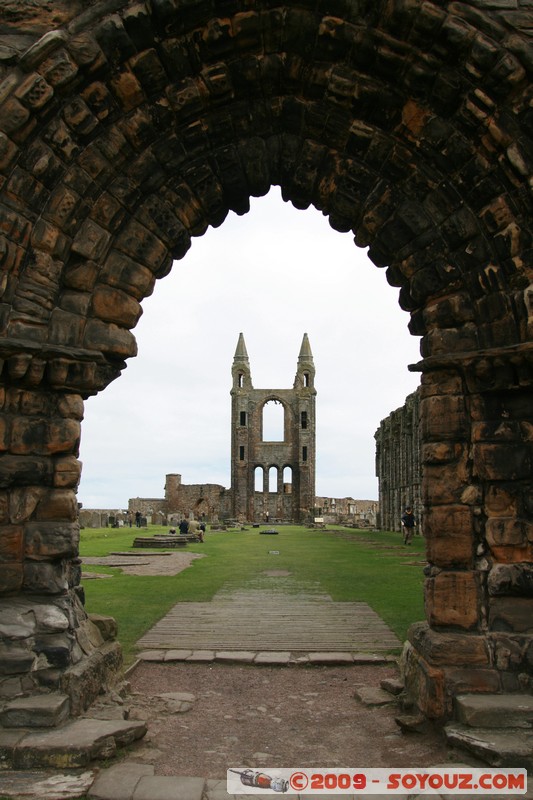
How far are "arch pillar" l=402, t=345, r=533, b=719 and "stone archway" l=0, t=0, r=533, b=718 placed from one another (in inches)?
0.6

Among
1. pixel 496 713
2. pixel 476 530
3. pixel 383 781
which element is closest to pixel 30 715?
pixel 383 781

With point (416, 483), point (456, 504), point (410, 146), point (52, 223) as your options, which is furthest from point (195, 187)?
point (416, 483)

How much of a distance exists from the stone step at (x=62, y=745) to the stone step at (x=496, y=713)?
238cm

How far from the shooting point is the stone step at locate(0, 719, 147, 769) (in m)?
4.22

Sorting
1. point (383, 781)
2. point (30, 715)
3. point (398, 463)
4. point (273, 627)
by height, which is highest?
point (398, 463)

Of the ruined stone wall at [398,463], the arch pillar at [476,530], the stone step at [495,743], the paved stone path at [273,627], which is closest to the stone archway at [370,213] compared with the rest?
the arch pillar at [476,530]

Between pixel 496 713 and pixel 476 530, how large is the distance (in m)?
1.33

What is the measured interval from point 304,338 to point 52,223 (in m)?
62.8

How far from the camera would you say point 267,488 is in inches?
2552

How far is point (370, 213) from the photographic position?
5.89 meters

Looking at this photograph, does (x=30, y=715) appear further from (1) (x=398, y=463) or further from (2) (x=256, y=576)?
(1) (x=398, y=463)

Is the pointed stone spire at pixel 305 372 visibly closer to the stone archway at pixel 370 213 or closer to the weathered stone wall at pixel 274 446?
the weathered stone wall at pixel 274 446

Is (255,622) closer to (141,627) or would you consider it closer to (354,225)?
(141,627)

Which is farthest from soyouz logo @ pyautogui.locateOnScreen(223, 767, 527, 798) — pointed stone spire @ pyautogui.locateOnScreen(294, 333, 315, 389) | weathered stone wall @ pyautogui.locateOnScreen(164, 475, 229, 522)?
pointed stone spire @ pyautogui.locateOnScreen(294, 333, 315, 389)
